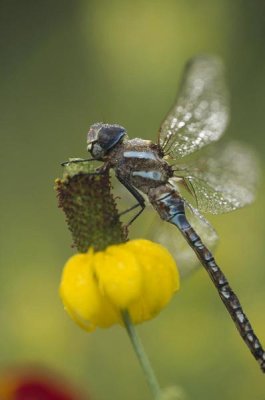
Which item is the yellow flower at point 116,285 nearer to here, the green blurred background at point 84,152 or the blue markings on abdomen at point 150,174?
the blue markings on abdomen at point 150,174

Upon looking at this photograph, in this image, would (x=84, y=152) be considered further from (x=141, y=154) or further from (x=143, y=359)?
(x=143, y=359)

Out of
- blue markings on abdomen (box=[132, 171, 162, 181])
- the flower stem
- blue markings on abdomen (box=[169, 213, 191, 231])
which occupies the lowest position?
the flower stem

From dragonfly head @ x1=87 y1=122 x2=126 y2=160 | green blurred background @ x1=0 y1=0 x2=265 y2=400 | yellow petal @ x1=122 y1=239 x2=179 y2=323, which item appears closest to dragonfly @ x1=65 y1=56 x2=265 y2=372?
dragonfly head @ x1=87 y1=122 x2=126 y2=160

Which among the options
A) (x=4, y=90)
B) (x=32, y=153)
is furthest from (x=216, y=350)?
(x=4, y=90)

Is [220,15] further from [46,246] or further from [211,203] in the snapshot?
[211,203]

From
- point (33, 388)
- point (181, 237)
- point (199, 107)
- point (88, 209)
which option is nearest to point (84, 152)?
point (199, 107)

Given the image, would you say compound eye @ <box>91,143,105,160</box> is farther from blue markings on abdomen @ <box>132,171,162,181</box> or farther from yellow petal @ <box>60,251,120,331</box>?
yellow petal @ <box>60,251,120,331</box>
